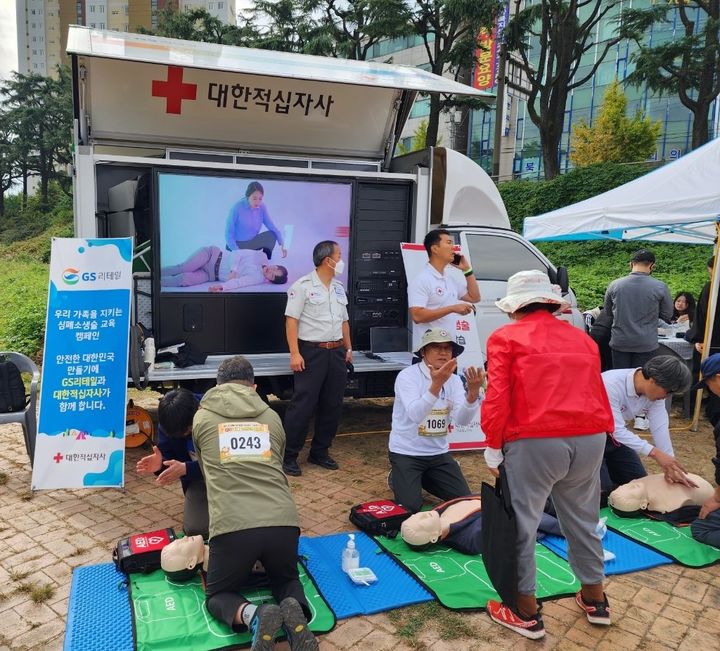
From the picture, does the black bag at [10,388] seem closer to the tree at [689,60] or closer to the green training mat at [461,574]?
the green training mat at [461,574]

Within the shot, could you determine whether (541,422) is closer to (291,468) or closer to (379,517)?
(379,517)

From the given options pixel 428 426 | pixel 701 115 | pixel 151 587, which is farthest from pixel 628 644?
pixel 701 115

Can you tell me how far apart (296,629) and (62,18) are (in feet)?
337

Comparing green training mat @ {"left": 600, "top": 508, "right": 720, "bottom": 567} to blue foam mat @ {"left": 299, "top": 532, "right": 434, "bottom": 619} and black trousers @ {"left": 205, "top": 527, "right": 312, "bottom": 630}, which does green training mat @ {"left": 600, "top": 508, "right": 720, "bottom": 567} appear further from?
black trousers @ {"left": 205, "top": 527, "right": 312, "bottom": 630}

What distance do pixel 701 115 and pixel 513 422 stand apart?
757 inches

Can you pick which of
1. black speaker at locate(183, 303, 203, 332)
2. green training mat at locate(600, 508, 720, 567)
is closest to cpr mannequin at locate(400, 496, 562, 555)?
green training mat at locate(600, 508, 720, 567)

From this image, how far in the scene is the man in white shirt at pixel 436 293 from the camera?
4.82m

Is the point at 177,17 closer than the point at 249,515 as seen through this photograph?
No

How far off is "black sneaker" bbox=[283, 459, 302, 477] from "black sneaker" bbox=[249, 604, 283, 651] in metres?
2.23

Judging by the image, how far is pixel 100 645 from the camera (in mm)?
2455

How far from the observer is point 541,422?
7.84ft

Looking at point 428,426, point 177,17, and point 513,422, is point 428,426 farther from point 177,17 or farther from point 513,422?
point 177,17

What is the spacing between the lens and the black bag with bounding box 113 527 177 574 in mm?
2988

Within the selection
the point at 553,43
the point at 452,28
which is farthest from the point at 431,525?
the point at 553,43
